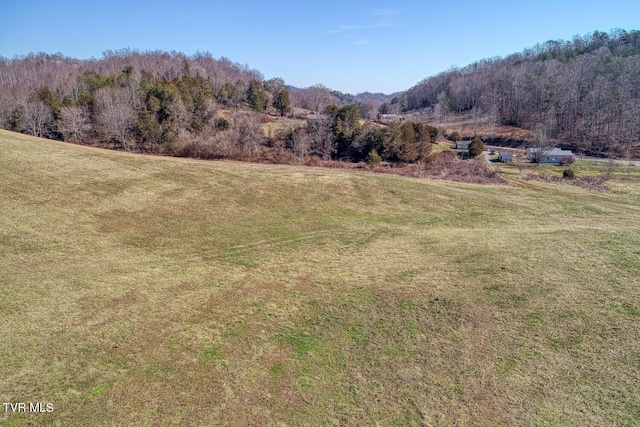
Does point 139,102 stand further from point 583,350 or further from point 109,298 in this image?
point 583,350

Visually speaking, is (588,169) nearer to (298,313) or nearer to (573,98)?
(573,98)

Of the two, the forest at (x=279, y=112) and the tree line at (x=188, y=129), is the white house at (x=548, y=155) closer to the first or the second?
the forest at (x=279, y=112)

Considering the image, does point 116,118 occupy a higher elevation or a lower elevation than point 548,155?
higher

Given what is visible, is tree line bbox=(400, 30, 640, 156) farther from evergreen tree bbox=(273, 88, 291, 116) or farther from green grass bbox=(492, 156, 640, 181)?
evergreen tree bbox=(273, 88, 291, 116)

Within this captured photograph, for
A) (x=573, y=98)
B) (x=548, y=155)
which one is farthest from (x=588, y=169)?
(x=573, y=98)

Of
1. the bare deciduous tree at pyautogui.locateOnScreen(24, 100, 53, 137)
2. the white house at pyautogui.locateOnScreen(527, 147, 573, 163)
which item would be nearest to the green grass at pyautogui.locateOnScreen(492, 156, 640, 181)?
the white house at pyautogui.locateOnScreen(527, 147, 573, 163)

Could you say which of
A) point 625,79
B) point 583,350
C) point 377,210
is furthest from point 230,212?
point 625,79
